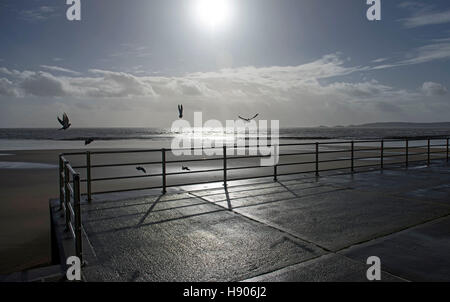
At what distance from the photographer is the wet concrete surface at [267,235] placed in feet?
11.4

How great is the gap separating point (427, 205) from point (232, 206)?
3.85 m

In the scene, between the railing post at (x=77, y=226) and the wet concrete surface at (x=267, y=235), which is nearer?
the wet concrete surface at (x=267, y=235)

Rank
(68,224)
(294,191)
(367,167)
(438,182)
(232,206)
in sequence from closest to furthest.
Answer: (68,224) < (232,206) < (294,191) < (438,182) < (367,167)

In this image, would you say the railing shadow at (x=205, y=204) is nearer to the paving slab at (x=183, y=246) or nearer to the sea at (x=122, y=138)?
the paving slab at (x=183, y=246)

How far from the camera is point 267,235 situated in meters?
4.56

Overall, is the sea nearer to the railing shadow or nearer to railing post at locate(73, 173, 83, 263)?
the railing shadow

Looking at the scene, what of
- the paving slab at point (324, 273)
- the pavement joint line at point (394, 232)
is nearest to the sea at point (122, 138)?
the pavement joint line at point (394, 232)

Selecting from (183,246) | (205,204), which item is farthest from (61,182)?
(183,246)

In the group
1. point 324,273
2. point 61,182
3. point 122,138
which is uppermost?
point 61,182

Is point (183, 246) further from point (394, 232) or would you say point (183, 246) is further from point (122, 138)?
point (122, 138)

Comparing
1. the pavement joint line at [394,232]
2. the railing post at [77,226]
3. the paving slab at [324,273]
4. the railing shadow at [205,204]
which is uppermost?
the railing post at [77,226]
